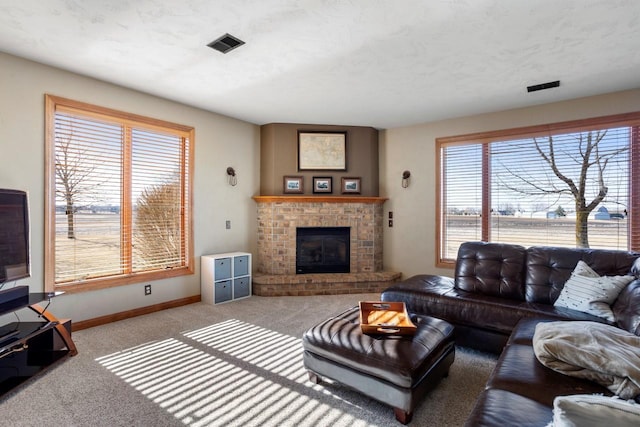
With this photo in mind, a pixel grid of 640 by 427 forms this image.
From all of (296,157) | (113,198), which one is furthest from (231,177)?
(113,198)

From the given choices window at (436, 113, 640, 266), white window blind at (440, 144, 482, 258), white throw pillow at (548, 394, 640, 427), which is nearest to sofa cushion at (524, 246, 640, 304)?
window at (436, 113, 640, 266)

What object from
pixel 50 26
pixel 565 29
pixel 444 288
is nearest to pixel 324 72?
pixel 565 29

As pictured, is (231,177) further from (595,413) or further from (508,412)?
(595,413)

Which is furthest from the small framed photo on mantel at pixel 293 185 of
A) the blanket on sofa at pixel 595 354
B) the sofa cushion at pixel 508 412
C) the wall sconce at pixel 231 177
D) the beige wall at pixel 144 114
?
the sofa cushion at pixel 508 412

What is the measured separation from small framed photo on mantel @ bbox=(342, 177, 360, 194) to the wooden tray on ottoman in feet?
9.45

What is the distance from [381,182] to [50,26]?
432 cm

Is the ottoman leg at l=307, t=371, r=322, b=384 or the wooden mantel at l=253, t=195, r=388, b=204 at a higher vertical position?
the wooden mantel at l=253, t=195, r=388, b=204

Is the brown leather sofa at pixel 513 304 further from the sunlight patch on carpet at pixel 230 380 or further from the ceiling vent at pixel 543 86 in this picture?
the ceiling vent at pixel 543 86

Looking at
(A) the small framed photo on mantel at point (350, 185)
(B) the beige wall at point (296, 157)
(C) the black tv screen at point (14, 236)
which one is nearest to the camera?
(C) the black tv screen at point (14, 236)

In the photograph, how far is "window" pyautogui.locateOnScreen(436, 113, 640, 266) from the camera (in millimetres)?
3732

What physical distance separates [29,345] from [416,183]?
4781 millimetres

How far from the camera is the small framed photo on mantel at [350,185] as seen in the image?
515cm

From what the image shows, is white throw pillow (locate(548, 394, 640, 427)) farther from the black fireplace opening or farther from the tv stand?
the black fireplace opening

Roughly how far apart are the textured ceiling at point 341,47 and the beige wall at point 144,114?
0.58 ft
